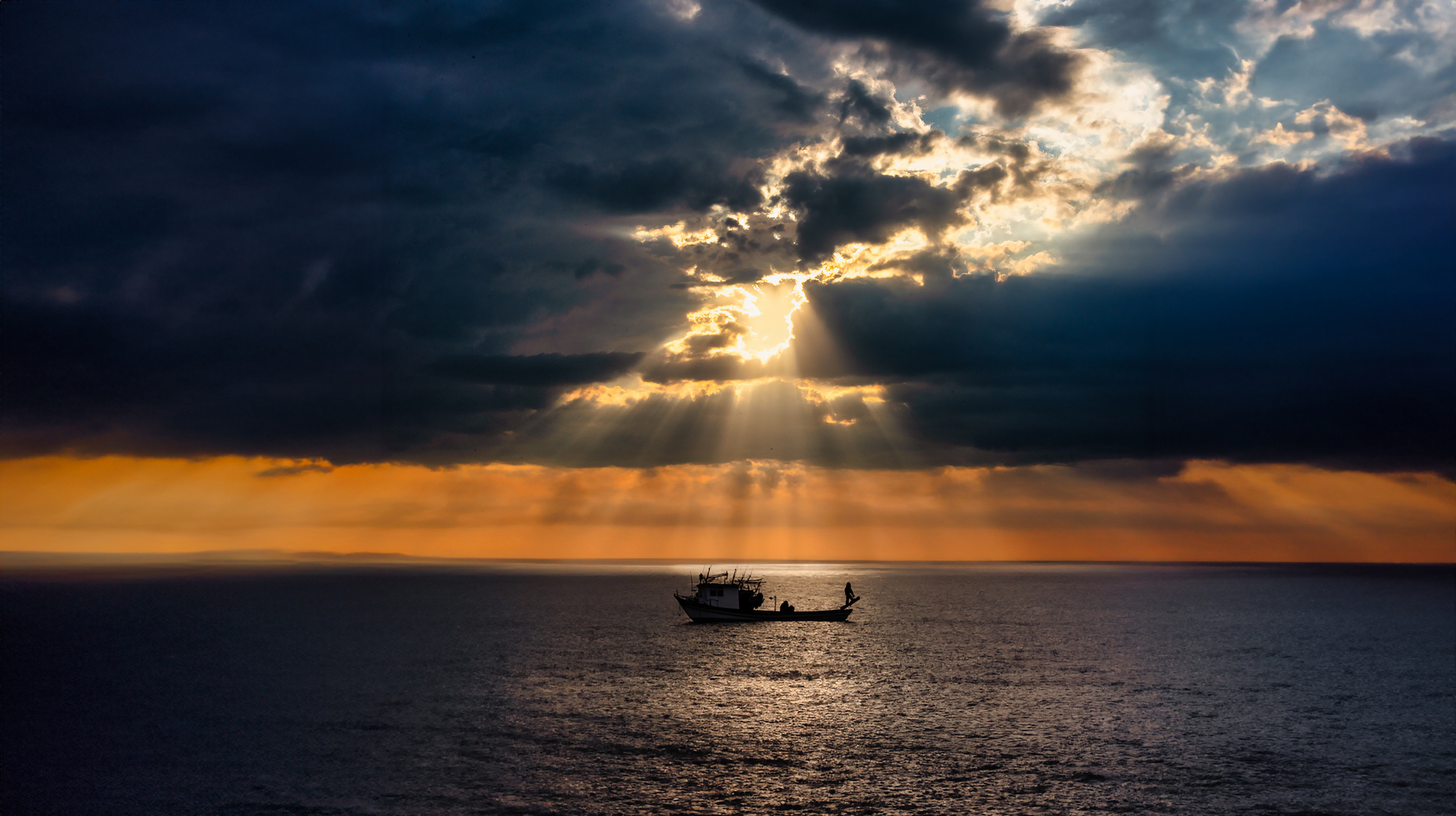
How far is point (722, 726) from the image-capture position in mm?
64250

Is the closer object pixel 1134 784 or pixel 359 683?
pixel 1134 784

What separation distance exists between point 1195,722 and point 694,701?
39.9m

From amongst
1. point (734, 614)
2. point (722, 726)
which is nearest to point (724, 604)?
point (734, 614)

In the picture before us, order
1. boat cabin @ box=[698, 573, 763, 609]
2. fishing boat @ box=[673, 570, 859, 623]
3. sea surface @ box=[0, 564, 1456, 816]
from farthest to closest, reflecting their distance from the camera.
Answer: boat cabin @ box=[698, 573, 763, 609]
fishing boat @ box=[673, 570, 859, 623]
sea surface @ box=[0, 564, 1456, 816]

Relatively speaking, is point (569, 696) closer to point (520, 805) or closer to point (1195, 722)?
point (520, 805)

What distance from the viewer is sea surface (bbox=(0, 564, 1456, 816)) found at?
4778 cm

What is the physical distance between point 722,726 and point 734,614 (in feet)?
271

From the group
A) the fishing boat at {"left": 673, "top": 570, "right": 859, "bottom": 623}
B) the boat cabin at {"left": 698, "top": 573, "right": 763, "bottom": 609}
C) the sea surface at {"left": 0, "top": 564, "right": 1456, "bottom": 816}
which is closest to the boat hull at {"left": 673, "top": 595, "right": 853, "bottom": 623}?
the fishing boat at {"left": 673, "top": 570, "right": 859, "bottom": 623}

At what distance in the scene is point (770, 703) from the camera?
A: 73875mm

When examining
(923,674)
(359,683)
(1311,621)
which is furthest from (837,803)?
(1311,621)

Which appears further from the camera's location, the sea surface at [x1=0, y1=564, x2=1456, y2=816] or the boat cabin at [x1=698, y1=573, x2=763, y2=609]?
the boat cabin at [x1=698, y1=573, x2=763, y2=609]

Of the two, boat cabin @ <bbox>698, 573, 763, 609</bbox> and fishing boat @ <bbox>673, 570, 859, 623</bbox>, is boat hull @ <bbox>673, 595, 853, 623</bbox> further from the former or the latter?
boat cabin @ <bbox>698, 573, 763, 609</bbox>

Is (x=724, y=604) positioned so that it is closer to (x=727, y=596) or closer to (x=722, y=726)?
(x=727, y=596)

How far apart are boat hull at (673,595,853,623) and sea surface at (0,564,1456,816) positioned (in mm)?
21855
